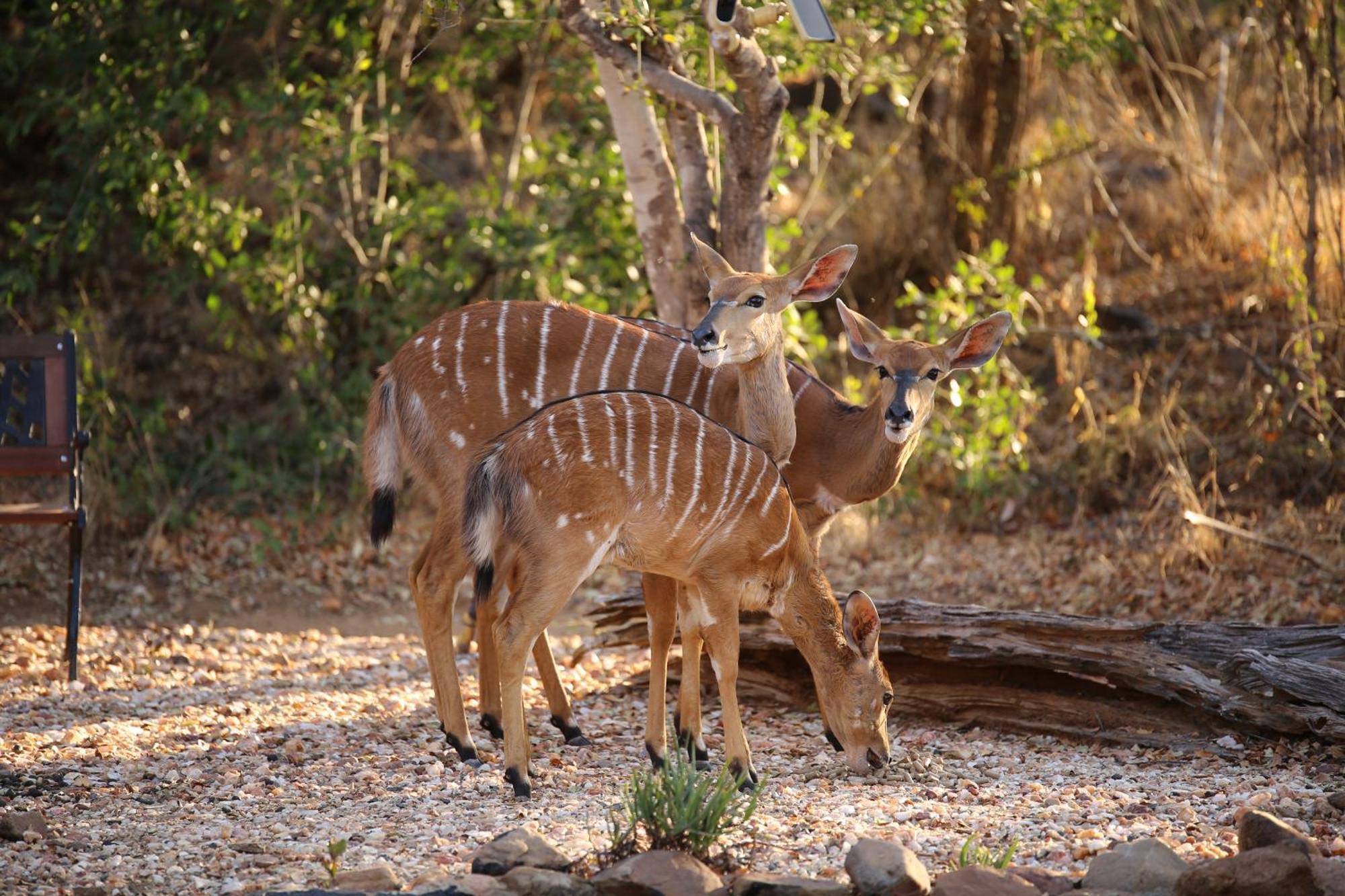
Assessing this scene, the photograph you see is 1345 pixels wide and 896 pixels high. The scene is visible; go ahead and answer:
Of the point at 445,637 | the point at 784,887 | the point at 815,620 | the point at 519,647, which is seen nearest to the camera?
the point at 784,887

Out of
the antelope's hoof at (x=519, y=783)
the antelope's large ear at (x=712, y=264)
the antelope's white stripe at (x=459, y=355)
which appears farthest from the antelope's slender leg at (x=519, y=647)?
the antelope's large ear at (x=712, y=264)

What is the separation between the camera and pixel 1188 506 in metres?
7.19

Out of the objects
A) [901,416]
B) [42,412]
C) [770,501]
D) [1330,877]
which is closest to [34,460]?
[42,412]

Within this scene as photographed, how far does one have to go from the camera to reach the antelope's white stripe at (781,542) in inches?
194

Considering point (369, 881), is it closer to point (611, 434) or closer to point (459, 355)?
point (611, 434)

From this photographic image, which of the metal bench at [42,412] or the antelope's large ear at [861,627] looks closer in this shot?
the antelope's large ear at [861,627]

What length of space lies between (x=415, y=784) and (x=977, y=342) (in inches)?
105

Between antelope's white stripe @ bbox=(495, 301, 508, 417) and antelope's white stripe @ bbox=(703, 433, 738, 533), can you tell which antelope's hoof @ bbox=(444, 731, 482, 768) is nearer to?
antelope's white stripe @ bbox=(703, 433, 738, 533)

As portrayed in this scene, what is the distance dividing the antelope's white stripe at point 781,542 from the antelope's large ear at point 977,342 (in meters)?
0.97

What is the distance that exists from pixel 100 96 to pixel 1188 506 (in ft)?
20.6

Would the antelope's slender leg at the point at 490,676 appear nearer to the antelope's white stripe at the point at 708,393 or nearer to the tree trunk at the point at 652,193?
the antelope's white stripe at the point at 708,393

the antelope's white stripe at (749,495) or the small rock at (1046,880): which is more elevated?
the antelope's white stripe at (749,495)

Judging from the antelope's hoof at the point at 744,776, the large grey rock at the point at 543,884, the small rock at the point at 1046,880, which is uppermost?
the large grey rock at the point at 543,884

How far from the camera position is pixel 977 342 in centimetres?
554
